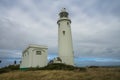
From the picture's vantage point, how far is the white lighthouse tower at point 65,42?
30.9 metres

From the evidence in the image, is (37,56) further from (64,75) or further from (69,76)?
(69,76)

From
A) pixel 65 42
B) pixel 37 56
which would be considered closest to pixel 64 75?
pixel 37 56

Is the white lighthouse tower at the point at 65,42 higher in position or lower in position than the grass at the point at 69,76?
higher

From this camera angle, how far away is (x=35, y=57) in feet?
91.0

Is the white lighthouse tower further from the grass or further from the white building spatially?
the grass

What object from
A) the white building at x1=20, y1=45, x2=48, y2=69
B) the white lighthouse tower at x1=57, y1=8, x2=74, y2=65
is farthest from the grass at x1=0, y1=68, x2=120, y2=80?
the white lighthouse tower at x1=57, y1=8, x2=74, y2=65

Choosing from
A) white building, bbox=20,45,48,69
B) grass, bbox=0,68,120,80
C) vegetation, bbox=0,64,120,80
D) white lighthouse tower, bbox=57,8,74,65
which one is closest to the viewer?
grass, bbox=0,68,120,80

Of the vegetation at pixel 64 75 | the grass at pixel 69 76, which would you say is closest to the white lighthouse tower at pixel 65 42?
the vegetation at pixel 64 75

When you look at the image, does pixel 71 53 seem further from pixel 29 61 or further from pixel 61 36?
pixel 29 61

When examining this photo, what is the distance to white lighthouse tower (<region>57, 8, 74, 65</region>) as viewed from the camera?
101ft

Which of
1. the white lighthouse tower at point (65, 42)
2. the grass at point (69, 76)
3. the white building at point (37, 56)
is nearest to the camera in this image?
the grass at point (69, 76)

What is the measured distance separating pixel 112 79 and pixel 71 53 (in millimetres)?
18015

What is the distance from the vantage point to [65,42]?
31.1 meters

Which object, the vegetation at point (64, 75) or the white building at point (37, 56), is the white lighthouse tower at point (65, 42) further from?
the vegetation at point (64, 75)
